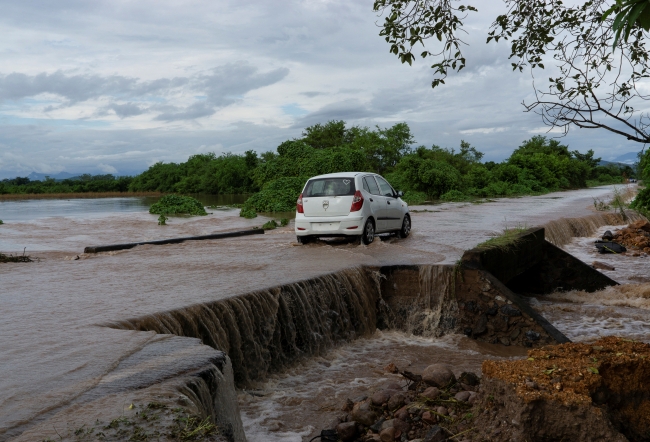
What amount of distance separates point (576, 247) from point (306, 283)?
1372cm

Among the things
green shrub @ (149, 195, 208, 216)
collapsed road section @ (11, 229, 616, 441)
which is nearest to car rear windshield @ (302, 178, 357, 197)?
collapsed road section @ (11, 229, 616, 441)

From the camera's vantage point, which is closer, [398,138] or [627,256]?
[627,256]

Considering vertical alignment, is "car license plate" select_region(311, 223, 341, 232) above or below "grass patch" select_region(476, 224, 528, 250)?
above

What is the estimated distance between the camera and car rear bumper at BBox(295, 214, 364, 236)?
44.7 feet

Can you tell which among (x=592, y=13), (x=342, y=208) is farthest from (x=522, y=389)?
(x=342, y=208)

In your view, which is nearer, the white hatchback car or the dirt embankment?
the white hatchback car

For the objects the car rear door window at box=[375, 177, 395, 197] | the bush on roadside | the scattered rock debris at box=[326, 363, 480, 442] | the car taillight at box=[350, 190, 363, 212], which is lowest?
the scattered rock debris at box=[326, 363, 480, 442]

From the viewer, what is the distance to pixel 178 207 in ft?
109

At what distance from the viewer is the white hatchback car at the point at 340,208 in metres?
13.7

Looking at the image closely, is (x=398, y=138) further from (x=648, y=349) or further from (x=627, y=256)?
(x=648, y=349)

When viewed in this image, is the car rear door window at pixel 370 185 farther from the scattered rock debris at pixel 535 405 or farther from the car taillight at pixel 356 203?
the scattered rock debris at pixel 535 405

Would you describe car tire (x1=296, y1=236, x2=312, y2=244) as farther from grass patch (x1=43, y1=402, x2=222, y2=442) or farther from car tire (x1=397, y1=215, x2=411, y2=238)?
grass patch (x1=43, y1=402, x2=222, y2=442)

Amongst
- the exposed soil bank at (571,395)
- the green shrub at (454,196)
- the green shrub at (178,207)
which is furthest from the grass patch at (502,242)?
the green shrub at (454,196)

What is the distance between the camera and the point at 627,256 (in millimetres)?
18156
